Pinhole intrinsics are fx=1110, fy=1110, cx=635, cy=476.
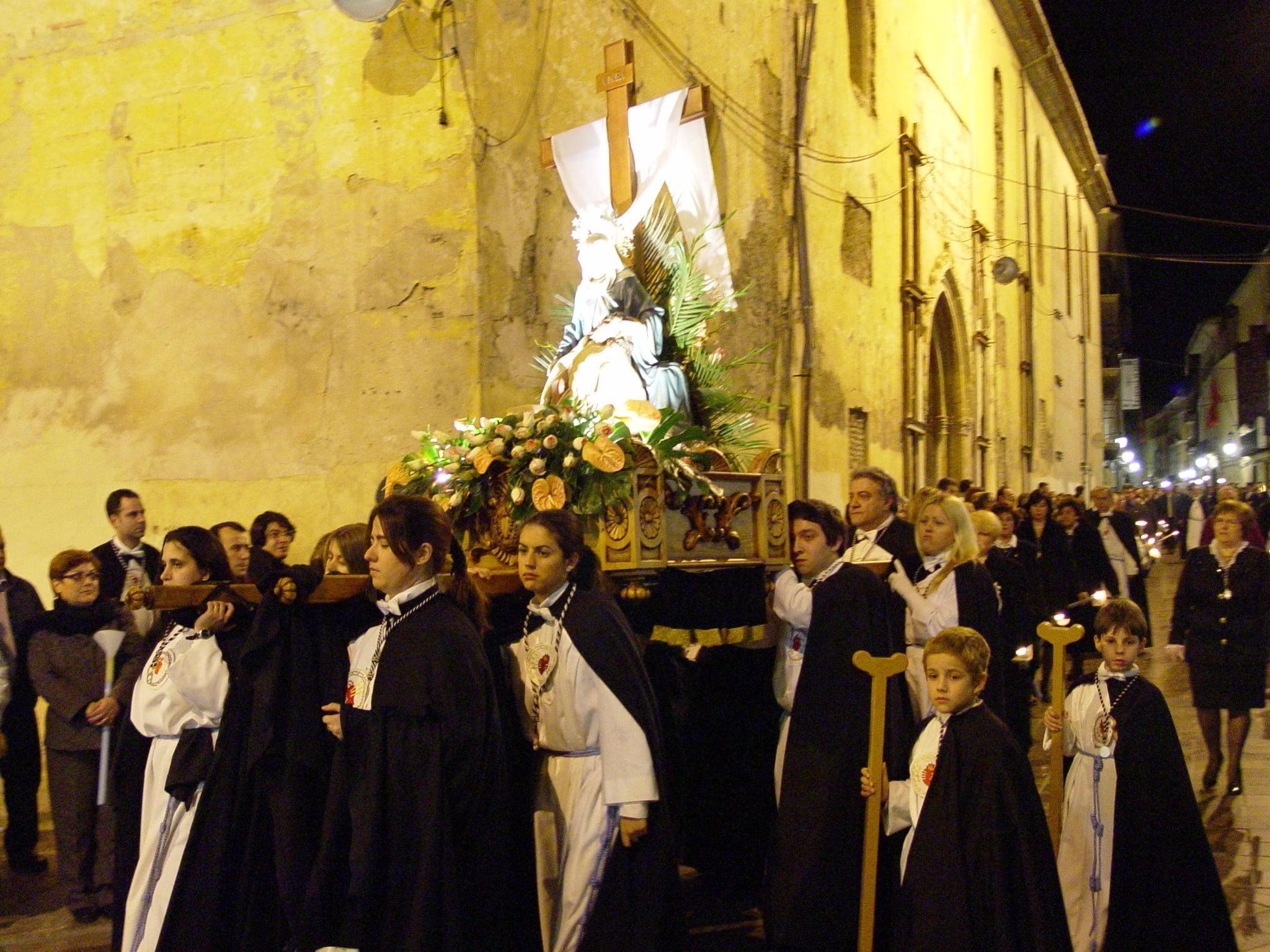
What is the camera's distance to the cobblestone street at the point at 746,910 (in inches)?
Result: 179

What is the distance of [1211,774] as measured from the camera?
6.43 metres

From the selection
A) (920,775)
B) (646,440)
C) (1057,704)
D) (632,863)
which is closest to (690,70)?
(646,440)

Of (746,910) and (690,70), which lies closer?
(746,910)

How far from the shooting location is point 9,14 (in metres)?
9.85

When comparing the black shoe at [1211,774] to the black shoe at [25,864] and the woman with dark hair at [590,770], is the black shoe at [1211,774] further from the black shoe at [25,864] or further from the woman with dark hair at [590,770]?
the black shoe at [25,864]

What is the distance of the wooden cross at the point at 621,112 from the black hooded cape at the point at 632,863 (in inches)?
206

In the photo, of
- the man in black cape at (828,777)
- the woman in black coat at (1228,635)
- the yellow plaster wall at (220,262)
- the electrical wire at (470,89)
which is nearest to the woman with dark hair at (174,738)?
the man in black cape at (828,777)

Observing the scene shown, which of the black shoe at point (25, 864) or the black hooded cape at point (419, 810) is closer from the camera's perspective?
the black hooded cape at point (419, 810)

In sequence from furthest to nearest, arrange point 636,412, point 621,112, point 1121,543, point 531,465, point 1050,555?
point 1121,543 < point 1050,555 < point 621,112 < point 636,412 < point 531,465

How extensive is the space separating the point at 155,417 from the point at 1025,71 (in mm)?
16596

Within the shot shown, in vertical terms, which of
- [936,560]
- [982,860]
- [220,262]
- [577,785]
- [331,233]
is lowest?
[982,860]

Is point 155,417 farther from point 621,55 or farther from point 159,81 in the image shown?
point 621,55

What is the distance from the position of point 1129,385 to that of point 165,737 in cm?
4364

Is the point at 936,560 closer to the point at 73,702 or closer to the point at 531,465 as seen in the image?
the point at 531,465
